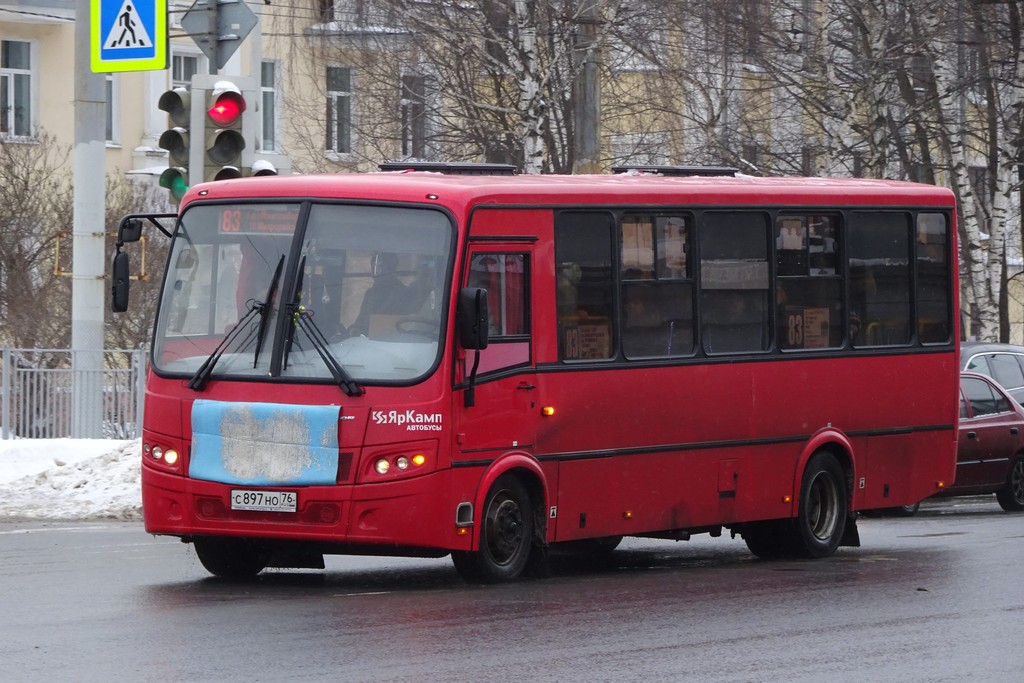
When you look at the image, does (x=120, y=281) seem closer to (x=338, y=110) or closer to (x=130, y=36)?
(x=130, y=36)

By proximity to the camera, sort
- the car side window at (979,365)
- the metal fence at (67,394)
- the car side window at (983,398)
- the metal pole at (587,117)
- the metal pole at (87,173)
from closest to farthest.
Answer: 1. the metal pole at (87,173)
2. the car side window at (983,398)
3. the metal fence at (67,394)
4. the metal pole at (587,117)
5. the car side window at (979,365)

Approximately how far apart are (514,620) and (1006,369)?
1556cm

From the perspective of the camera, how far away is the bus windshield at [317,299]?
12086 millimetres

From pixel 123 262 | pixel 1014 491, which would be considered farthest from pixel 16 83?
pixel 123 262

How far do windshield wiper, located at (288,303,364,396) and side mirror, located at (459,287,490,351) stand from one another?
Answer: 27.5 inches

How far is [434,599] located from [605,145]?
23.6m

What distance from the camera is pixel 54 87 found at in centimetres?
3869

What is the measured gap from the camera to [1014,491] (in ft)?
71.9

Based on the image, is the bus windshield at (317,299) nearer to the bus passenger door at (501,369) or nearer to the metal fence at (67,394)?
the bus passenger door at (501,369)

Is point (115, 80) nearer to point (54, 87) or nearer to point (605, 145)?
point (54, 87)

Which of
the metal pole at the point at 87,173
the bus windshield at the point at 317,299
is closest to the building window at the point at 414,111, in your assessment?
the metal pole at the point at 87,173

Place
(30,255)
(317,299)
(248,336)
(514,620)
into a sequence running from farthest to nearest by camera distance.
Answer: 1. (30,255)
2. (248,336)
3. (317,299)
4. (514,620)

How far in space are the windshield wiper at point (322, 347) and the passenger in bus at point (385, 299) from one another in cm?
18

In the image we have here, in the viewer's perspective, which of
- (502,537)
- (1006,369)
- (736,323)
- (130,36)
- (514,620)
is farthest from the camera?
(1006,369)
